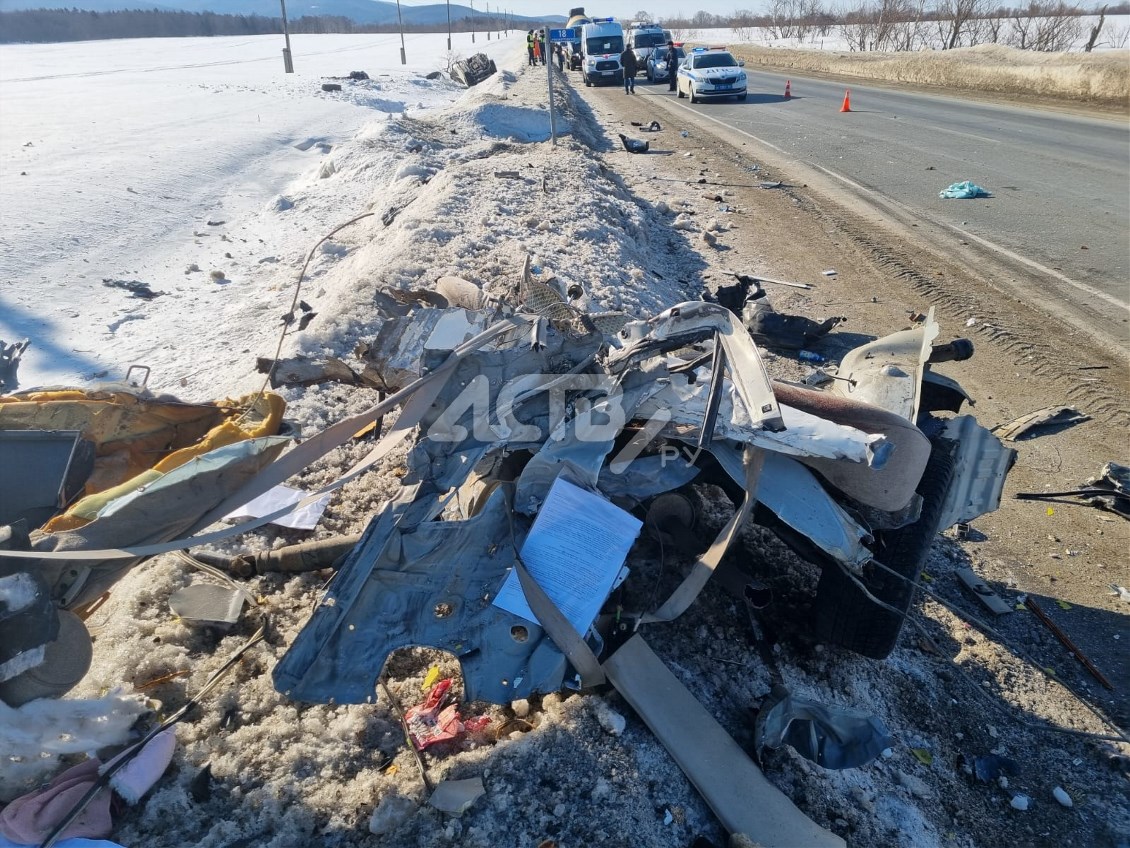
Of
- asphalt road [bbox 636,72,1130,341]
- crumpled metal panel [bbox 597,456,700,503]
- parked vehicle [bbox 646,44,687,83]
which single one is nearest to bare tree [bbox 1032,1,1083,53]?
asphalt road [bbox 636,72,1130,341]

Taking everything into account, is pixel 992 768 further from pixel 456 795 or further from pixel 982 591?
pixel 456 795

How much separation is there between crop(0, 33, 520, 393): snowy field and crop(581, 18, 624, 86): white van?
968 centimetres

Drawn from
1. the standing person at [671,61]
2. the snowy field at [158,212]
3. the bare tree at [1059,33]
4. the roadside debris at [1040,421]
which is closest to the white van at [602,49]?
the standing person at [671,61]

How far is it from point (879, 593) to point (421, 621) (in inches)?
74.0

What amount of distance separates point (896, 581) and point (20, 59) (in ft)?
155

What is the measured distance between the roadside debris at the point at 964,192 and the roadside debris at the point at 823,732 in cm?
991

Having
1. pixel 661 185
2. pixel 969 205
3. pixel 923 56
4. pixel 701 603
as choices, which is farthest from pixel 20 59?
pixel 701 603

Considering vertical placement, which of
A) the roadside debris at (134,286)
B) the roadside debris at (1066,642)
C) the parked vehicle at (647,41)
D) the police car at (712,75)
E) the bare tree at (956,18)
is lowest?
the roadside debris at (1066,642)

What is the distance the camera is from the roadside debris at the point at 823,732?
8.02ft

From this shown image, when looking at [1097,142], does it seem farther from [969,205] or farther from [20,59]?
[20,59]

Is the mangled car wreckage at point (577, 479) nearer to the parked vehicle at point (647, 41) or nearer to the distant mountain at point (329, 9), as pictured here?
the parked vehicle at point (647, 41)

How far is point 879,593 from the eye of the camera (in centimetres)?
289

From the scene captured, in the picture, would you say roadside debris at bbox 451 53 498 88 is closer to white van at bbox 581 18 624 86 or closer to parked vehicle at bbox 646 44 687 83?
white van at bbox 581 18 624 86

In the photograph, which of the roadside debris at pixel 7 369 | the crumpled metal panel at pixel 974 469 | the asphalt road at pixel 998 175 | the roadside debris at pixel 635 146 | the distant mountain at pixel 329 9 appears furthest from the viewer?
the distant mountain at pixel 329 9
